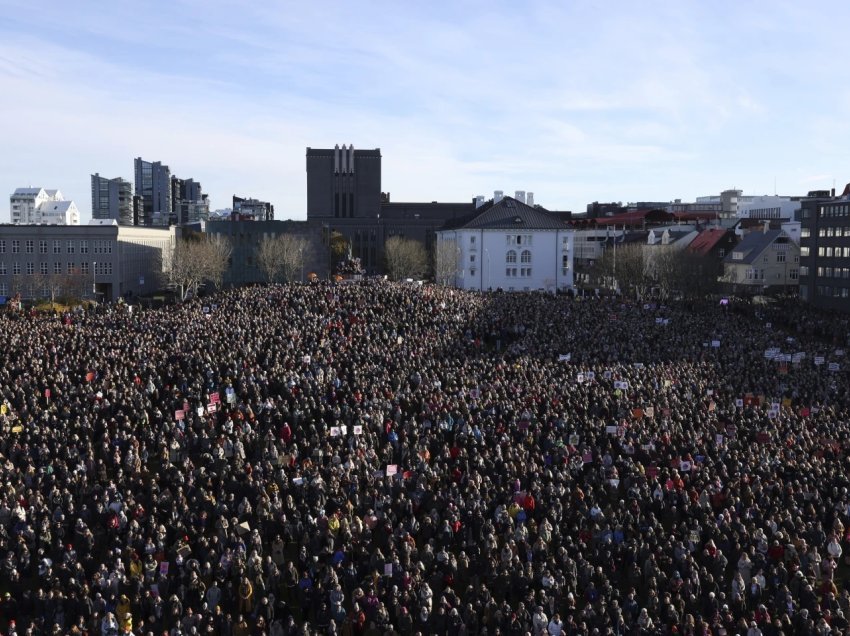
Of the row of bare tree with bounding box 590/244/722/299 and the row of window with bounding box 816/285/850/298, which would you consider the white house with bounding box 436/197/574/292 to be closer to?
the row of bare tree with bounding box 590/244/722/299

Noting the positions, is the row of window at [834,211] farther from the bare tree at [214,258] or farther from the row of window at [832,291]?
the bare tree at [214,258]

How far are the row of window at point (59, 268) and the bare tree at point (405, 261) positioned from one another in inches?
1217

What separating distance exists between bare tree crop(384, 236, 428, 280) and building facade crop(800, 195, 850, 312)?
41.3m

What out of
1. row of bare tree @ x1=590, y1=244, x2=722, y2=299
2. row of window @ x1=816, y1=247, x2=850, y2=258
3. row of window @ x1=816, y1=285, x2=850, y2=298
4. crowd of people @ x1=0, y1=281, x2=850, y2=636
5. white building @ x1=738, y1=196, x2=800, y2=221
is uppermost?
white building @ x1=738, y1=196, x2=800, y2=221

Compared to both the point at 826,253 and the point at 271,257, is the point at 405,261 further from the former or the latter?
the point at 826,253

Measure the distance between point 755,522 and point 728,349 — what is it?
78.0 ft

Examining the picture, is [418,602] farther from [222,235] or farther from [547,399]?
[222,235]

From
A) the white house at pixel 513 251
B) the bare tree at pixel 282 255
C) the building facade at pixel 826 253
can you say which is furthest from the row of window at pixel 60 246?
the building facade at pixel 826 253

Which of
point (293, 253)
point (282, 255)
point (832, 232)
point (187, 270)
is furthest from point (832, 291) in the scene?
point (187, 270)

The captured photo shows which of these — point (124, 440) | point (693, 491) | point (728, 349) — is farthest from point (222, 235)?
point (693, 491)

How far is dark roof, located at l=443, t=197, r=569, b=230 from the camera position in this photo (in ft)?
304

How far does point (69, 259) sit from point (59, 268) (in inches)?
52.6

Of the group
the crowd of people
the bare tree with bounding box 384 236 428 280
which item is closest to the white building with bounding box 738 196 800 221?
the bare tree with bounding box 384 236 428 280

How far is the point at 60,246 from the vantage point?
8969 centimetres
